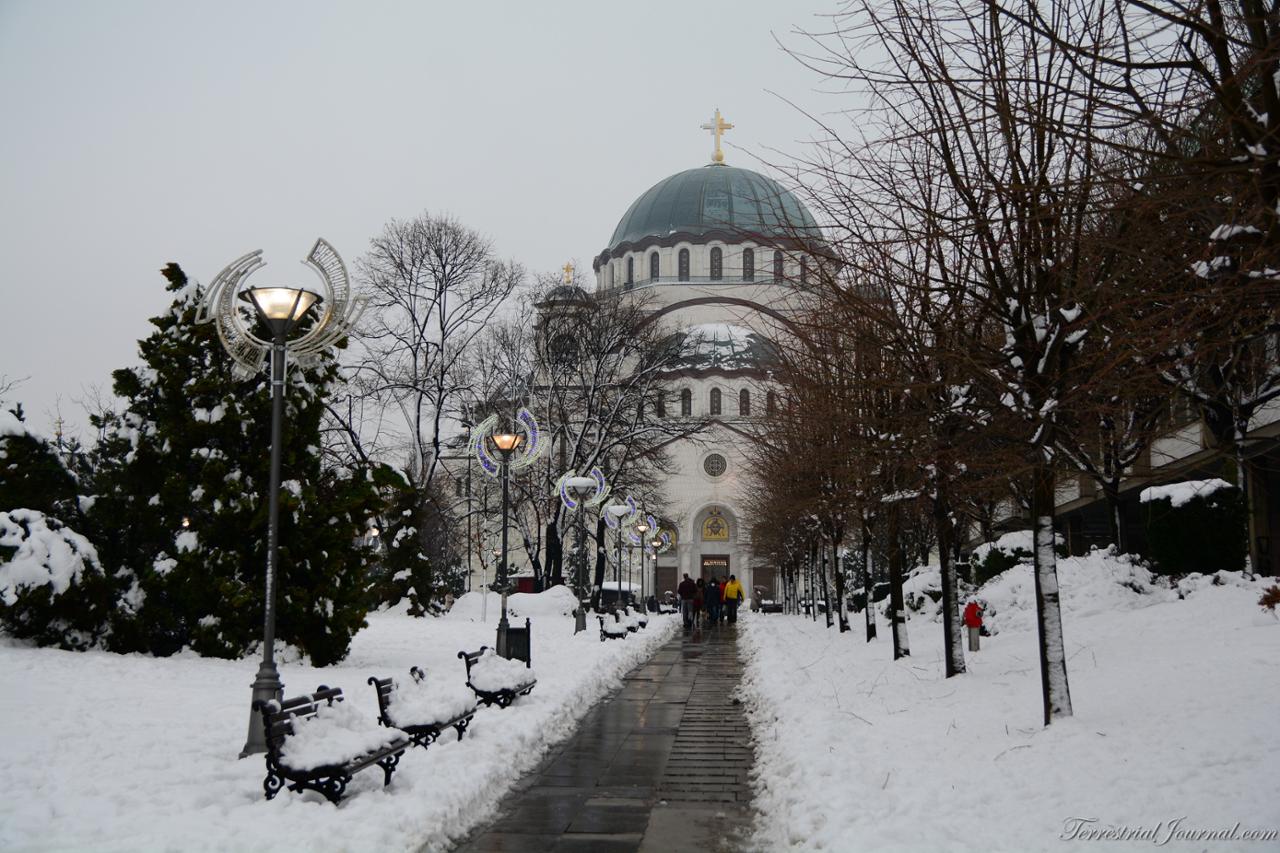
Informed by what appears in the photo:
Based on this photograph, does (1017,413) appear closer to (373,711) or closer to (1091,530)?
(373,711)

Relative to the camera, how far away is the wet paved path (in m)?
7.11

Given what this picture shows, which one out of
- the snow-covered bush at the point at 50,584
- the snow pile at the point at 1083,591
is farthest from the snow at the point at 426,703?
the snow pile at the point at 1083,591

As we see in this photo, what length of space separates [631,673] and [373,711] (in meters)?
8.53

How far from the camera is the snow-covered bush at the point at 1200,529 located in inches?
687

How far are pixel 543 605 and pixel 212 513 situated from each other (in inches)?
707

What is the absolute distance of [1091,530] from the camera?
Result: 4025 centimetres

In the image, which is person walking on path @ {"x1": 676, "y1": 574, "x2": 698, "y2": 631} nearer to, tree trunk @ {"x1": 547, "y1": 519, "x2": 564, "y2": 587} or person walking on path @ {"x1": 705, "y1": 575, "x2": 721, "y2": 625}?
person walking on path @ {"x1": 705, "y1": 575, "x2": 721, "y2": 625}

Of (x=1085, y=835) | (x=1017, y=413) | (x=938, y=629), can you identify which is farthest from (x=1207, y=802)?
(x=938, y=629)

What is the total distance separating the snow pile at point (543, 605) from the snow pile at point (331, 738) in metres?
23.5

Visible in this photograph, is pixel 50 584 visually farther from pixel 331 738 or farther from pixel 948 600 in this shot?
pixel 948 600

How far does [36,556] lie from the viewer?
1374 cm

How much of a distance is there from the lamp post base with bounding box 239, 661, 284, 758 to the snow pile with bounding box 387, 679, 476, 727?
952mm

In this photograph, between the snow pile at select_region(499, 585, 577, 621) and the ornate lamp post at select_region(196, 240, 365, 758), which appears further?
the snow pile at select_region(499, 585, 577, 621)

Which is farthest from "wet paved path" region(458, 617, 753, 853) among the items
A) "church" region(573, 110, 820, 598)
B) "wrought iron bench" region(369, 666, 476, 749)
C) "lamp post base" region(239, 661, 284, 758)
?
"church" region(573, 110, 820, 598)
